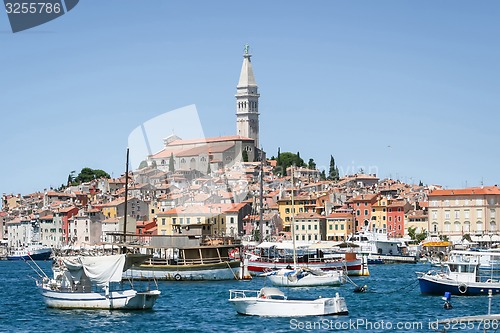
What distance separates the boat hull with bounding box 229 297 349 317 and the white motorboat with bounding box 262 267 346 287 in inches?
511

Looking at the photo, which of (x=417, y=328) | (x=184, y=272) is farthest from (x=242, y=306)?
(x=184, y=272)

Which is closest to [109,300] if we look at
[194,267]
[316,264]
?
[194,267]

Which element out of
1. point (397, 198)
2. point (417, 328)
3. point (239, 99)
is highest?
point (239, 99)

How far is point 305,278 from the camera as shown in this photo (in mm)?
43875

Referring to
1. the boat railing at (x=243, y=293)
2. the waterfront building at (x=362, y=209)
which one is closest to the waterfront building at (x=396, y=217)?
the waterfront building at (x=362, y=209)

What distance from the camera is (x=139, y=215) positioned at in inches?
4375

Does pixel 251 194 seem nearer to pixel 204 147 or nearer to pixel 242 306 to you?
pixel 204 147

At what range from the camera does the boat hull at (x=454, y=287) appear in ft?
120

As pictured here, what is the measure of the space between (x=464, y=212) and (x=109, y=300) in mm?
68756

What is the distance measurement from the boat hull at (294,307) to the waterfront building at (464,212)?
2591 inches

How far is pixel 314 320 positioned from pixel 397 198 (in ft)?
252

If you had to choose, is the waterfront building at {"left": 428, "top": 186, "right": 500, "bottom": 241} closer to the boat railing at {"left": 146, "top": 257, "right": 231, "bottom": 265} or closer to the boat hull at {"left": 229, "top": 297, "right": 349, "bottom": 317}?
the boat railing at {"left": 146, "top": 257, "right": 231, "bottom": 265}

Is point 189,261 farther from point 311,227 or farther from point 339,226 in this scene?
point 311,227

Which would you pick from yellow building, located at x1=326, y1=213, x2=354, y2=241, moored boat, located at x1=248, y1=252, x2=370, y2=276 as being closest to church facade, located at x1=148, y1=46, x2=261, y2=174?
yellow building, located at x1=326, y1=213, x2=354, y2=241
